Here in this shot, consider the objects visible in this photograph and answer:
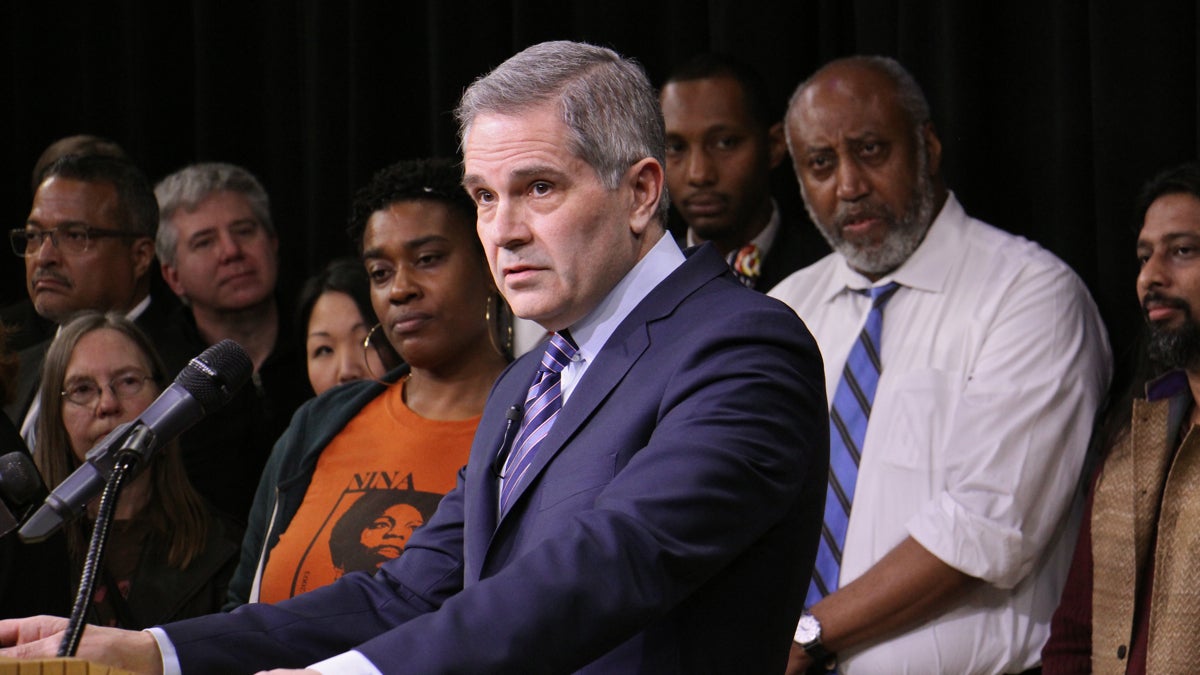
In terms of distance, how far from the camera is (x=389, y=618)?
6.34ft

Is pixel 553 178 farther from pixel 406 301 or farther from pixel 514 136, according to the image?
pixel 406 301

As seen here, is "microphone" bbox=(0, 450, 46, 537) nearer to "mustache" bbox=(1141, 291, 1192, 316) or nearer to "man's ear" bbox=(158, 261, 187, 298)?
"mustache" bbox=(1141, 291, 1192, 316)

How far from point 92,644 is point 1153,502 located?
6.12 ft

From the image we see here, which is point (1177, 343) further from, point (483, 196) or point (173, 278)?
point (173, 278)

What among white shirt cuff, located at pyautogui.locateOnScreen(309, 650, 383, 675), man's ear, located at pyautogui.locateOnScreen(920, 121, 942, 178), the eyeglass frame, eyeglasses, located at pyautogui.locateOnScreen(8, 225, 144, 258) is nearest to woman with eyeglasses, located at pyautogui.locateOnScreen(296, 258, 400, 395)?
the eyeglass frame

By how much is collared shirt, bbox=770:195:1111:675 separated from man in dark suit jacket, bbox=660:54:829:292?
55cm

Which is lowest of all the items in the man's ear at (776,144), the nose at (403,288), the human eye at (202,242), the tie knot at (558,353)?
the tie knot at (558,353)

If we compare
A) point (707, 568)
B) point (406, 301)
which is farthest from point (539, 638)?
point (406, 301)

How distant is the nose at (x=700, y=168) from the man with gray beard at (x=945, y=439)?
426mm

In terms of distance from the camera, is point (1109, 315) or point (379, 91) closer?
point (1109, 315)

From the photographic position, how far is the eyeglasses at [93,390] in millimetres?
3488

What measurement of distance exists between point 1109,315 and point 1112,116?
404 millimetres

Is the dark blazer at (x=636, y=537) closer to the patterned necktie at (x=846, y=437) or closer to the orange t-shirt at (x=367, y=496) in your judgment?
the orange t-shirt at (x=367, y=496)

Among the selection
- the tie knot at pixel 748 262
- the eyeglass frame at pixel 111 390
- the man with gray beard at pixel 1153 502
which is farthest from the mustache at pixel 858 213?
the eyeglass frame at pixel 111 390
